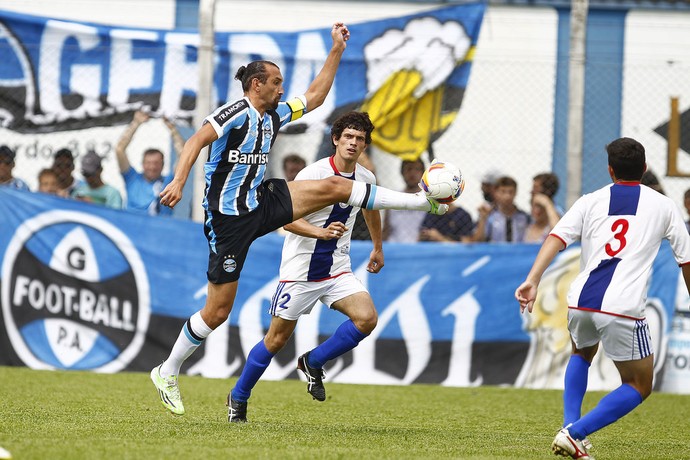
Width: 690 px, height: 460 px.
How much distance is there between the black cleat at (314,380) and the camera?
7.42 m

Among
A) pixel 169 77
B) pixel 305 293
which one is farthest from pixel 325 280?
pixel 169 77

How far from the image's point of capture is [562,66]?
13383 millimetres

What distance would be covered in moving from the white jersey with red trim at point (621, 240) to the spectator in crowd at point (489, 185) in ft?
17.8

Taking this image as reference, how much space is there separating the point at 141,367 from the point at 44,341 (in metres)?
1.00

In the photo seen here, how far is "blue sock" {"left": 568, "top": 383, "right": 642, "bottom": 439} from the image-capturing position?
18.5 ft

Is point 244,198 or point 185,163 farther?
point 244,198

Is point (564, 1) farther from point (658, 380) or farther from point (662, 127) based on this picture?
point (658, 380)

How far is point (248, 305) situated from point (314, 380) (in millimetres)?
3432

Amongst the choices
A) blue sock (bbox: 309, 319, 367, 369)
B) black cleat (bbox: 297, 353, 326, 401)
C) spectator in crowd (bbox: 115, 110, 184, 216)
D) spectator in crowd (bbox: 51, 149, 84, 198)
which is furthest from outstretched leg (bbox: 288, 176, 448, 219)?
spectator in crowd (bbox: 51, 149, 84, 198)

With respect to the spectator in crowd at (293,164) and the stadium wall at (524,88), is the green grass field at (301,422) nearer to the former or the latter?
the spectator in crowd at (293,164)

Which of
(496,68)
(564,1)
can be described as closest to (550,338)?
(496,68)

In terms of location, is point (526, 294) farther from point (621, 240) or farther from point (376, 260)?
point (376, 260)

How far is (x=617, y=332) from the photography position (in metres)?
5.73

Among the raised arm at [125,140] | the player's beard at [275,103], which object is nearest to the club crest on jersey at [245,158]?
the player's beard at [275,103]
